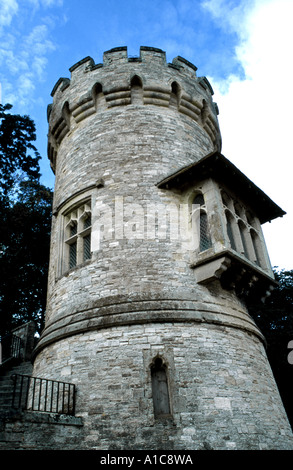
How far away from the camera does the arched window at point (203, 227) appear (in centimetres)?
841

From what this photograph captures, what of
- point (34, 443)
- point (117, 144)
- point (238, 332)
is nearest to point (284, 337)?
point (238, 332)

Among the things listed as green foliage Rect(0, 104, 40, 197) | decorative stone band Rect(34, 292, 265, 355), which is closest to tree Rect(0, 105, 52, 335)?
green foliage Rect(0, 104, 40, 197)

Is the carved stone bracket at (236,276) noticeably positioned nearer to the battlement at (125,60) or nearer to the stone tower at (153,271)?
the stone tower at (153,271)

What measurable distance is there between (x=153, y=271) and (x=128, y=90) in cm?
556

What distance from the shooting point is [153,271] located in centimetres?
795

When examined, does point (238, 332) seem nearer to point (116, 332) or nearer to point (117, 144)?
point (116, 332)

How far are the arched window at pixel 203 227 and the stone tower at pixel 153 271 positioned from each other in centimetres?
4

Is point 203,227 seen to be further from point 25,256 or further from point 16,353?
point 25,256

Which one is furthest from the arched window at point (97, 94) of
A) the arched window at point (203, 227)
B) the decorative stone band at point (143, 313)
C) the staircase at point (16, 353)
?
the staircase at point (16, 353)

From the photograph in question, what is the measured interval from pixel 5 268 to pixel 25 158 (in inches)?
291

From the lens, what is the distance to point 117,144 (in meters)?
9.89

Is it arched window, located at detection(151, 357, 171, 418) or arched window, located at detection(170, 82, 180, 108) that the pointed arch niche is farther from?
arched window, located at detection(151, 357, 171, 418)

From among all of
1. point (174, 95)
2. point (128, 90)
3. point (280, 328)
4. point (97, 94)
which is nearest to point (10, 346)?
point (97, 94)

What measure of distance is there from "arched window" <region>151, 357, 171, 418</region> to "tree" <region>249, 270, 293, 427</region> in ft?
35.4
